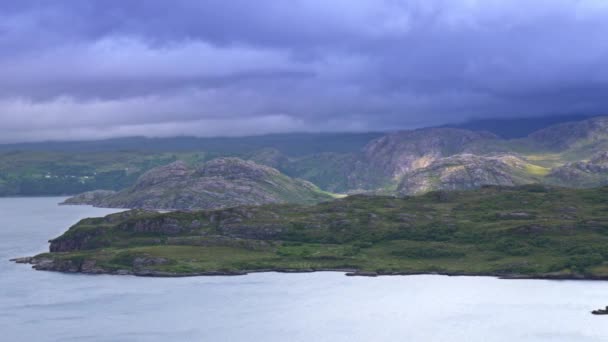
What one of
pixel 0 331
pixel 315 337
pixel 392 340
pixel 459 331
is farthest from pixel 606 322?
pixel 0 331

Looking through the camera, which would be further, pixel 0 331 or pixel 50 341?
Result: pixel 0 331

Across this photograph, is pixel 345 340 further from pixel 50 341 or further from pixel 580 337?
pixel 50 341

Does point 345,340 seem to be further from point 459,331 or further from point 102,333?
point 102,333

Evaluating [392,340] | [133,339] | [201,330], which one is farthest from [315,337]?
[133,339]

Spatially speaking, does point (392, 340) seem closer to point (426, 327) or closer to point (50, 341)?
point (426, 327)

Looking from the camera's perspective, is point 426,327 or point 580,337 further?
point 426,327

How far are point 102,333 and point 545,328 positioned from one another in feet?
382

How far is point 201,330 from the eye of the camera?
199m

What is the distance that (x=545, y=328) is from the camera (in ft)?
637

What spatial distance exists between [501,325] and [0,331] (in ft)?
444

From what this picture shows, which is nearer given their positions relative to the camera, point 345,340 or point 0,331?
point 345,340

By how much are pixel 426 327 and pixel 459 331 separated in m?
9.97

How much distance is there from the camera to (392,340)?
185 meters

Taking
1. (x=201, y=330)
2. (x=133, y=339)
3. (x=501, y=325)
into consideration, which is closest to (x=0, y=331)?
(x=133, y=339)
